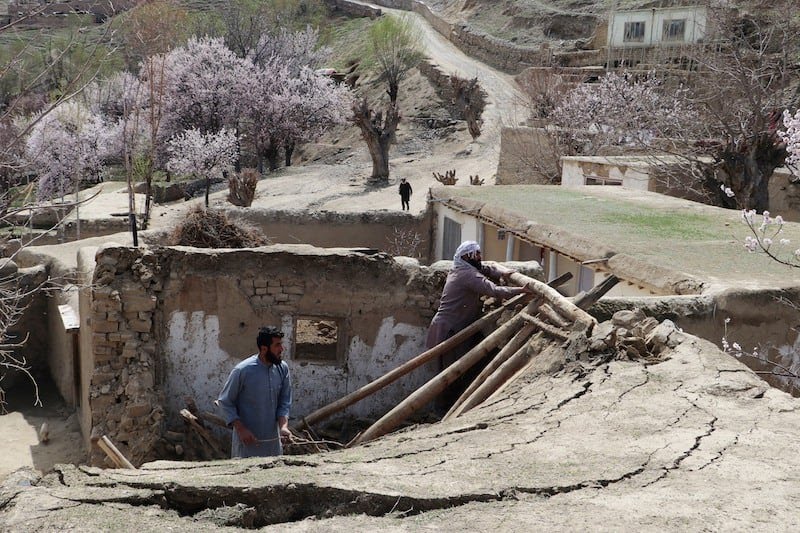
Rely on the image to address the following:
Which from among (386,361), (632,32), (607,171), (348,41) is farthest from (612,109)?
(348,41)

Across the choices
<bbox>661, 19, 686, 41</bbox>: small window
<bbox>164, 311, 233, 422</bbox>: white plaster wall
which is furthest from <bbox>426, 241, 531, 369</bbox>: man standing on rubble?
<bbox>661, 19, 686, 41</bbox>: small window

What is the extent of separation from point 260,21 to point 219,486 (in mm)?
49118

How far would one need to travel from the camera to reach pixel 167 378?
957cm

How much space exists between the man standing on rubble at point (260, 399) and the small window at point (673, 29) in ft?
122

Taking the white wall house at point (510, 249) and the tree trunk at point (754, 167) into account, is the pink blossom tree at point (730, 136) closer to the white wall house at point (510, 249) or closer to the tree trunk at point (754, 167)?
the tree trunk at point (754, 167)

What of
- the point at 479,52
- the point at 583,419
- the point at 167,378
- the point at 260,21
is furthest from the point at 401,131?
the point at 583,419

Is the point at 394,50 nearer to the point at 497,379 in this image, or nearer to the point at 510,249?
the point at 510,249

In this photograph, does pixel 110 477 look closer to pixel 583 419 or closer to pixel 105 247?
pixel 583 419

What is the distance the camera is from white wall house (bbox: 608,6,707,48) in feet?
129

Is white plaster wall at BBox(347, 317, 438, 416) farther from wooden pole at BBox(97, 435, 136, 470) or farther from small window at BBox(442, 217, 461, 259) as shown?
small window at BBox(442, 217, 461, 259)

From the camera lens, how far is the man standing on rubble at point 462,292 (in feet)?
28.1

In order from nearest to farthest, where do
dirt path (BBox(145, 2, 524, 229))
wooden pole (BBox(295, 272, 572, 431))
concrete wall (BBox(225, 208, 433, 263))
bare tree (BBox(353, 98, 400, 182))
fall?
wooden pole (BBox(295, 272, 572, 431))
concrete wall (BBox(225, 208, 433, 263))
dirt path (BBox(145, 2, 524, 229))
bare tree (BBox(353, 98, 400, 182))

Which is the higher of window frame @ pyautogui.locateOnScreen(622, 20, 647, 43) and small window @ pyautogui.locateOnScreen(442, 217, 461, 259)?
window frame @ pyautogui.locateOnScreen(622, 20, 647, 43)

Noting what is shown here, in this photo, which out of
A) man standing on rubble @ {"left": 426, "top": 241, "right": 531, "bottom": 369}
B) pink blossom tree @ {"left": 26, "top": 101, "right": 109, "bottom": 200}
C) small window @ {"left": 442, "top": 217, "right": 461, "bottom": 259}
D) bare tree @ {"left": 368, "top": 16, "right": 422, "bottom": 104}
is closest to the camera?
man standing on rubble @ {"left": 426, "top": 241, "right": 531, "bottom": 369}
